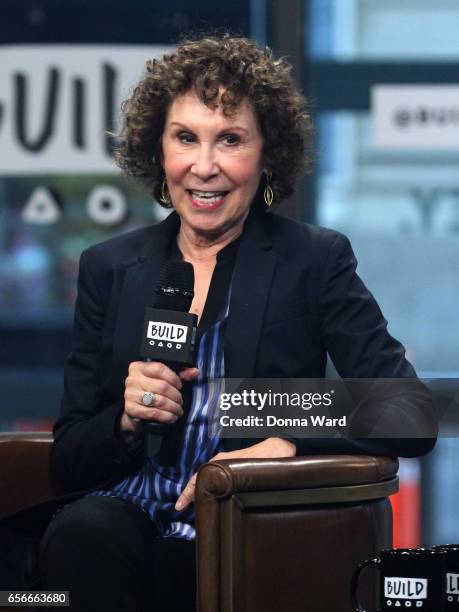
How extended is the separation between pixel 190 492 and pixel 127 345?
0.30 m

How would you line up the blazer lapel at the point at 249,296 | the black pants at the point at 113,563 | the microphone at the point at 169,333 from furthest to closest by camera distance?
1. the blazer lapel at the point at 249,296
2. the black pants at the point at 113,563
3. the microphone at the point at 169,333

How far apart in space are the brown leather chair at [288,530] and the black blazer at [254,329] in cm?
10

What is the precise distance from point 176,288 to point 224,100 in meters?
0.41

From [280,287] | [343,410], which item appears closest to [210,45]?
[280,287]

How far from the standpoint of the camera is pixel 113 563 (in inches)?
76.3

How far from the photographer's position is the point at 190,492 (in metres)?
1.99

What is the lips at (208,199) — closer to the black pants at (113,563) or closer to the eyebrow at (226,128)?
the eyebrow at (226,128)

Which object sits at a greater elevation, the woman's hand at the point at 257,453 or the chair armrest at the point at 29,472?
the woman's hand at the point at 257,453

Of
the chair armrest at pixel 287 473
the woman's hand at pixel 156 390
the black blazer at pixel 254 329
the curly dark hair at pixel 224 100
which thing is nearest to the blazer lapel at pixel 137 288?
the black blazer at pixel 254 329

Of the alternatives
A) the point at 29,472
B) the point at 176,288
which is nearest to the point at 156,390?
the point at 176,288

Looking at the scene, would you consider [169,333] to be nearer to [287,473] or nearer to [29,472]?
[287,473]

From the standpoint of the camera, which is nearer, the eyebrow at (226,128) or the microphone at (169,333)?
the microphone at (169,333)

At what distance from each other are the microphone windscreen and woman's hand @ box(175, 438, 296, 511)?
0.27 m

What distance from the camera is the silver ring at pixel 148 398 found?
1864mm
